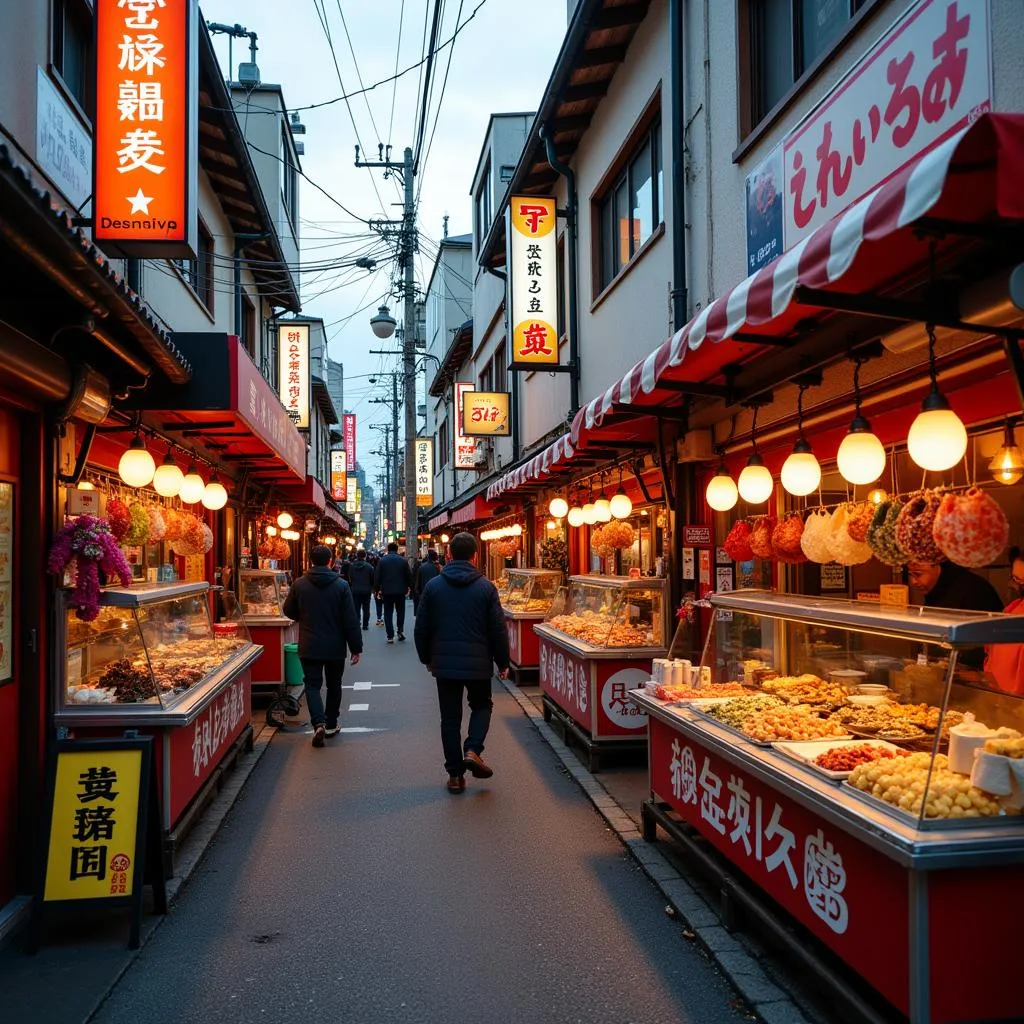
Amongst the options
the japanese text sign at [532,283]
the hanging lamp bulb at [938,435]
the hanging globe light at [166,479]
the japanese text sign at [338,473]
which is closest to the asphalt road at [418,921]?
the hanging lamp bulb at [938,435]

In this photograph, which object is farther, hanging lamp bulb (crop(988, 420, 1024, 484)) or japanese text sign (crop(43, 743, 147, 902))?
japanese text sign (crop(43, 743, 147, 902))

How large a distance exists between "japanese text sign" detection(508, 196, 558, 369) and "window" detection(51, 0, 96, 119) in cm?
644

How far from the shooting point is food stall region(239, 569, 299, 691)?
11.6 meters

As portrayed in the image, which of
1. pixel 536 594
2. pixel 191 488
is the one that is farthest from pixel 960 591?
pixel 536 594

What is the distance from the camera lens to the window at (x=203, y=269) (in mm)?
12930

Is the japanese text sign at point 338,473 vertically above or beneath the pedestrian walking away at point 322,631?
above

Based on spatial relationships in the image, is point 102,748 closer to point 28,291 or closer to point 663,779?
point 28,291

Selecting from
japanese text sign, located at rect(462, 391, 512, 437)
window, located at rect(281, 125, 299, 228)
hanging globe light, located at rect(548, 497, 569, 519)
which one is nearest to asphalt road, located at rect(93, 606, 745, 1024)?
hanging globe light, located at rect(548, 497, 569, 519)

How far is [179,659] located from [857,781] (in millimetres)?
5413

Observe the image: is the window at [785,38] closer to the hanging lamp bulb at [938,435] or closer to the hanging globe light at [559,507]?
the hanging lamp bulb at [938,435]

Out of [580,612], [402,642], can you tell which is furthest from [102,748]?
[402,642]

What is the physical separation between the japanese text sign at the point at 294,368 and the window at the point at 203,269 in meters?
5.63

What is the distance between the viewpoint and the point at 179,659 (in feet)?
23.0

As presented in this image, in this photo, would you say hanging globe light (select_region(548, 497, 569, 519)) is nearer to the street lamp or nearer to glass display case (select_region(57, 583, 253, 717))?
glass display case (select_region(57, 583, 253, 717))
